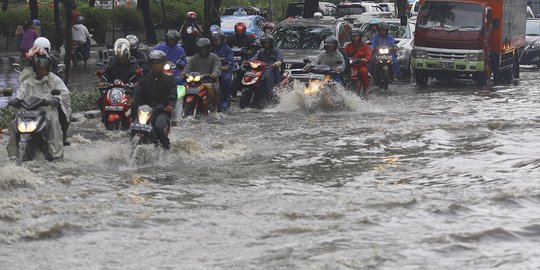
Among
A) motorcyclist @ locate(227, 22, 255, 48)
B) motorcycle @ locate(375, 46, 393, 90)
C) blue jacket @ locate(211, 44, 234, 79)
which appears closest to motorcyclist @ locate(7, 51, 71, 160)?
blue jacket @ locate(211, 44, 234, 79)

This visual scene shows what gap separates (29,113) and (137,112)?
1294 millimetres

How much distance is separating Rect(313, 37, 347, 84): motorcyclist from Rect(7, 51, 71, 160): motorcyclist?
28.4ft

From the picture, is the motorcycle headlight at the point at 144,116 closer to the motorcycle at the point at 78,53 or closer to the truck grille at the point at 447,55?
the truck grille at the point at 447,55

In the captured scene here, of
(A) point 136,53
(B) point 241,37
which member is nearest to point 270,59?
(B) point 241,37

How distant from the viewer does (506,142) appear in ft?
53.4

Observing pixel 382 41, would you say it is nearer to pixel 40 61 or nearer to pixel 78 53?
pixel 78 53

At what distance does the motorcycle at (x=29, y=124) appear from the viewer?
12.8 metres

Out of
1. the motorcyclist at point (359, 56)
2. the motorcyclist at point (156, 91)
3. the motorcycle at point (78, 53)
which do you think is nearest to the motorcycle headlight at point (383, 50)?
the motorcyclist at point (359, 56)

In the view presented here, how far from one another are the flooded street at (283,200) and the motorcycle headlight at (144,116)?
39cm

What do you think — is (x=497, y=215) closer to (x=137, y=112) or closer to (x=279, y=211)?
(x=279, y=211)

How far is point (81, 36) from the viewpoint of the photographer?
33.7 metres

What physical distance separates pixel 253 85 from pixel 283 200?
31.3ft

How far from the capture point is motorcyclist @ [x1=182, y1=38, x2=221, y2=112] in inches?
755

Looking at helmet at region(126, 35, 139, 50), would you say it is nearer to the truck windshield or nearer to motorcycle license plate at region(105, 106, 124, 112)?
motorcycle license plate at region(105, 106, 124, 112)
